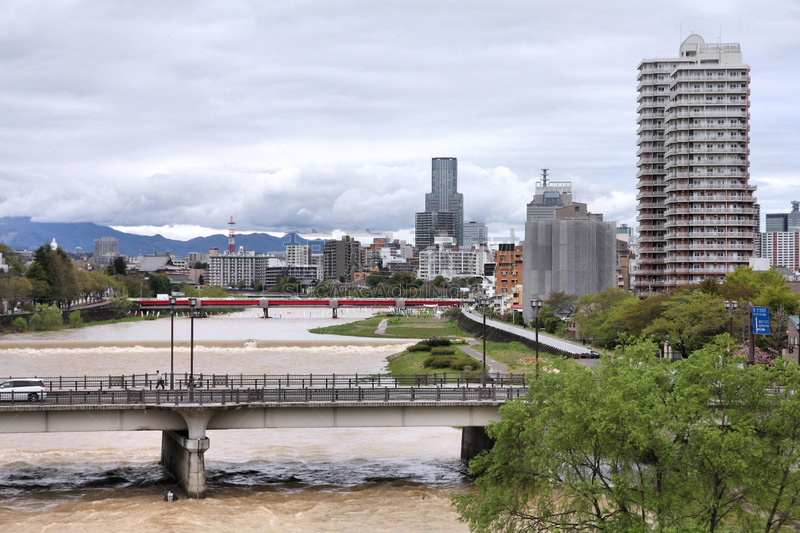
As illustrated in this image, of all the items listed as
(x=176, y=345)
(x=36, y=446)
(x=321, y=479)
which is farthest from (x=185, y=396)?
(x=176, y=345)

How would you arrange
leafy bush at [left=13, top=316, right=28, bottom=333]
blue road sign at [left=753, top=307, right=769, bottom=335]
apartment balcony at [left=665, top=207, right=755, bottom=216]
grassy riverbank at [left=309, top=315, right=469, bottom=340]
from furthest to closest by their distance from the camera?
grassy riverbank at [left=309, top=315, right=469, bottom=340], leafy bush at [left=13, top=316, right=28, bottom=333], apartment balcony at [left=665, top=207, right=755, bottom=216], blue road sign at [left=753, top=307, right=769, bottom=335]

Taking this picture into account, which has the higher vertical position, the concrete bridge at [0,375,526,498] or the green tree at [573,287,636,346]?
the green tree at [573,287,636,346]

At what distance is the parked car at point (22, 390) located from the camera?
36.4 meters

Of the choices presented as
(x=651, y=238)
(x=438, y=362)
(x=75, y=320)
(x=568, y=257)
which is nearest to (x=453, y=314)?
(x=568, y=257)

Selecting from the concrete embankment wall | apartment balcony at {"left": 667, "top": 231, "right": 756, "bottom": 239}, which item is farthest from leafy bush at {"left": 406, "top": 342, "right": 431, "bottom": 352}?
apartment balcony at {"left": 667, "top": 231, "right": 756, "bottom": 239}

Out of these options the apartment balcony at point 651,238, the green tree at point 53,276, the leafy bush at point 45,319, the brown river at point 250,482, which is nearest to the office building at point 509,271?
the apartment balcony at point 651,238

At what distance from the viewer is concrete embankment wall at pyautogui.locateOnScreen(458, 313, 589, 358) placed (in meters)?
82.2

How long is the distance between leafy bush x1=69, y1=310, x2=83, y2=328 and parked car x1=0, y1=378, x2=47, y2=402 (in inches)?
4509

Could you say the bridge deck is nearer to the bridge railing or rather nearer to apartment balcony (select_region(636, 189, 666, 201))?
the bridge railing

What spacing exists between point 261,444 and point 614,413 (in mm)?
30822

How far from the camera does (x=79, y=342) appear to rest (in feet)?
380

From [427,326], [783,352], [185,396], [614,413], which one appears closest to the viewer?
[614,413]

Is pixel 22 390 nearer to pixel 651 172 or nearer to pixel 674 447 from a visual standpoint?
pixel 674 447

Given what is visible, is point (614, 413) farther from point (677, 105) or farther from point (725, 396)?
point (677, 105)
